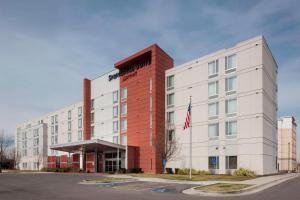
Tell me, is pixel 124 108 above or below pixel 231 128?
above

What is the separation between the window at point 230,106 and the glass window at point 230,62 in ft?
14.9

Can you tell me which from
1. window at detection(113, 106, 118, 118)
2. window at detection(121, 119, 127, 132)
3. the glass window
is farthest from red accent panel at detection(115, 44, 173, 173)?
the glass window

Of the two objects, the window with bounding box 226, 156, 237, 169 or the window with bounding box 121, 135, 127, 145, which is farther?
the window with bounding box 121, 135, 127, 145

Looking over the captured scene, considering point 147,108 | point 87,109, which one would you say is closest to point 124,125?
point 147,108

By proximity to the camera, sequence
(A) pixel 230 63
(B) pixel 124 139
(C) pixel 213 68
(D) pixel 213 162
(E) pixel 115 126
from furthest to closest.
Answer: (E) pixel 115 126 → (B) pixel 124 139 → (C) pixel 213 68 → (D) pixel 213 162 → (A) pixel 230 63

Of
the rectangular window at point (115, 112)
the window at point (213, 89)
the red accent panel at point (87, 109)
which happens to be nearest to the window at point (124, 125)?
the rectangular window at point (115, 112)

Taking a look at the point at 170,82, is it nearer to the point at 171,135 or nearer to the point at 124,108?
the point at 171,135

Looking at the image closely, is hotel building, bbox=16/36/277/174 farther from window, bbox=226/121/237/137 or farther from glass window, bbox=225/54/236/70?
window, bbox=226/121/237/137

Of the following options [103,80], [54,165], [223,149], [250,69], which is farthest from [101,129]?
[250,69]

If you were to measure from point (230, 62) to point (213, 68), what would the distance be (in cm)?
284

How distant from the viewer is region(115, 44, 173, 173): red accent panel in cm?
4831

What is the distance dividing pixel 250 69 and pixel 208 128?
32.8 feet

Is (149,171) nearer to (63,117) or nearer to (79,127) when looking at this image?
(79,127)

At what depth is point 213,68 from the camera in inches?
1732
